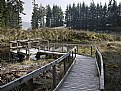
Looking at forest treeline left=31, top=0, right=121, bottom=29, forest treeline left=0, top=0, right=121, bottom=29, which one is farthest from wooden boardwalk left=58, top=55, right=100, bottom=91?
forest treeline left=31, top=0, right=121, bottom=29

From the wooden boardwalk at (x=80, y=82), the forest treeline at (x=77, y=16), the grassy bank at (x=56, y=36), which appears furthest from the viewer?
the forest treeline at (x=77, y=16)

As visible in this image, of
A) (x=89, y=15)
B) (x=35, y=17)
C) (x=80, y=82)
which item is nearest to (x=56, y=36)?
(x=80, y=82)

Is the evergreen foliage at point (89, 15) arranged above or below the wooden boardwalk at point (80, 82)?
above

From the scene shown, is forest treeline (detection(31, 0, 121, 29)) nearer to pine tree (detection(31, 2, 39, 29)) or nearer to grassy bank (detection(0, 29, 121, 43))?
pine tree (detection(31, 2, 39, 29))

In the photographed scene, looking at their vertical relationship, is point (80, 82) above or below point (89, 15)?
below

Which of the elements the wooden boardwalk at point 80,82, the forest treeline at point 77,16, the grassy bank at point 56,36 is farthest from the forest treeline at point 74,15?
the wooden boardwalk at point 80,82

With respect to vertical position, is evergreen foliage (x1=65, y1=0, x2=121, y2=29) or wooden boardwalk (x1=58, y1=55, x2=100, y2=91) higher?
evergreen foliage (x1=65, y1=0, x2=121, y2=29)

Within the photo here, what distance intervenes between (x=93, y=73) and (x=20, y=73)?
14.9ft

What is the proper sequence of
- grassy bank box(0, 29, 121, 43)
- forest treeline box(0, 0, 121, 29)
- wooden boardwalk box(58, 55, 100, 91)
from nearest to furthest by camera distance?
1. wooden boardwalk box(58, 55, 100, 91)
2. grassy bank box(0, 29, 121, 43)
3. forest treeline box(0, 0, 121, 29)

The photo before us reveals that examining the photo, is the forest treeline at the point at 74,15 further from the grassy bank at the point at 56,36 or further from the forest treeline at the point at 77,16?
the grassy bank at the point at 56,36

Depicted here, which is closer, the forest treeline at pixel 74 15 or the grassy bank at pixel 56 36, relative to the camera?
the grassy bank at pixel 56 36

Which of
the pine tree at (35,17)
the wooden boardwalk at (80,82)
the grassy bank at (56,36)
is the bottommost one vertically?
the wooden boardwalk at (80,82)

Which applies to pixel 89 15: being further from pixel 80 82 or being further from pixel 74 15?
pixel 80 82

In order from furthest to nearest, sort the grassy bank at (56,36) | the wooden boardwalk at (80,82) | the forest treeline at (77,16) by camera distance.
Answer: the forest treeline at (77,16) → the grassy bank at (56,36) → the wooden boardwalk at (80,82)
